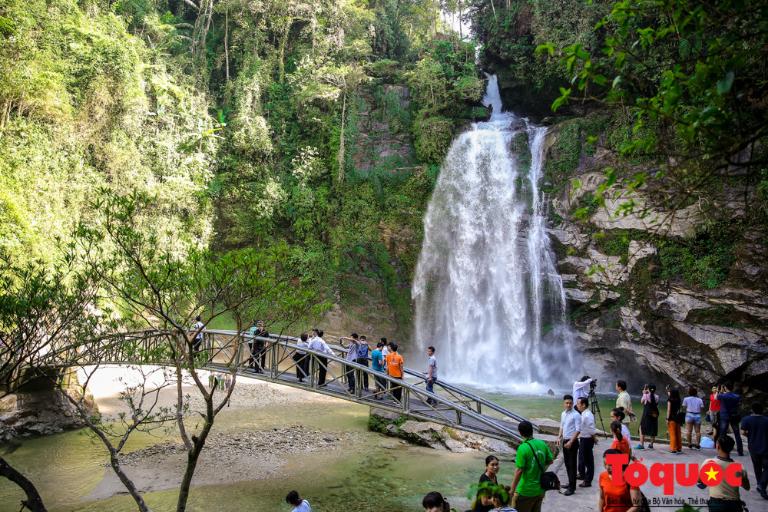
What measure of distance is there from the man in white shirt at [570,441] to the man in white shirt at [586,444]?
0.08 metres

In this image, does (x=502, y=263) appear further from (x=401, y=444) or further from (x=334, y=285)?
(x=401, y=444)

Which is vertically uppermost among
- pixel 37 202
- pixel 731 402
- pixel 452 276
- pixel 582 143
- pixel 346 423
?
pixel 582 143

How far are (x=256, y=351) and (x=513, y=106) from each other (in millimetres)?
19881

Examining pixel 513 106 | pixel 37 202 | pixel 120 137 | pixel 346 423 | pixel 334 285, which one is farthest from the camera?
pixel 513 106

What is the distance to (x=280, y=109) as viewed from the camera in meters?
27.5

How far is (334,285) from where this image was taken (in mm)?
24312

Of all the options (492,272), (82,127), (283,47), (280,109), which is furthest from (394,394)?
(283,47)

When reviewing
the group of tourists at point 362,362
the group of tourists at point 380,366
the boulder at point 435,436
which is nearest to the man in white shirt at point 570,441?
the group of tourists at point 362,362

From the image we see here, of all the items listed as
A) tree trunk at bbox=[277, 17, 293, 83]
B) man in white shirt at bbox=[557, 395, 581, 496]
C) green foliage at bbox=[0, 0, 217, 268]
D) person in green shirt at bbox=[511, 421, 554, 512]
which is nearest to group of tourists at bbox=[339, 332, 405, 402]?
man in white shirt at bbox=[557, 395, 581, 496]

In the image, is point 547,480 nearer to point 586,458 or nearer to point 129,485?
point 586,458

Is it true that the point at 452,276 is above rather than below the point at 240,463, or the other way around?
above

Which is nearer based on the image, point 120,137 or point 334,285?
point 120,137

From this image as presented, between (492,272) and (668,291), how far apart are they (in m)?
6.84

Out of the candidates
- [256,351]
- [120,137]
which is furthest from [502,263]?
[120,137]
